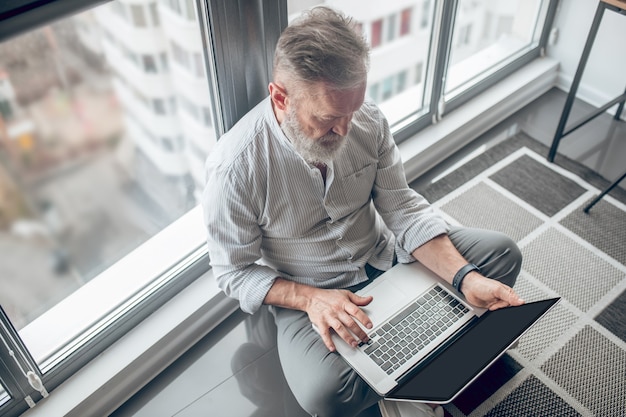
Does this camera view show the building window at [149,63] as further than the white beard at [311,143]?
Yes

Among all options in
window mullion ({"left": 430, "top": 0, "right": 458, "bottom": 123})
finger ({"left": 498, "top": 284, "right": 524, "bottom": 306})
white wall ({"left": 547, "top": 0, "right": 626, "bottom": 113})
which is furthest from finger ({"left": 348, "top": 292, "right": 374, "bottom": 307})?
white wall ({"left": 547, "top": 0, "right": 626, "bottom": 113})

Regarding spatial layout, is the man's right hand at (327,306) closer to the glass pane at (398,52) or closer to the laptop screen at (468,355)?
the laptop screen at (468,355)

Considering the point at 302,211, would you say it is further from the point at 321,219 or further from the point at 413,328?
the point at 413,328

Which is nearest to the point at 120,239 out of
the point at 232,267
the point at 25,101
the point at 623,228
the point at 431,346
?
the point at 232,267

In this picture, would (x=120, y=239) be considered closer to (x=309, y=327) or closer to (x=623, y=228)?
(x=309, y=327)

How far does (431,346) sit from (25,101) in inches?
43.5

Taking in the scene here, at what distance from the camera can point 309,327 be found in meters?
1.67

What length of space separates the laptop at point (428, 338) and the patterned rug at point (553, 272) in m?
0.36

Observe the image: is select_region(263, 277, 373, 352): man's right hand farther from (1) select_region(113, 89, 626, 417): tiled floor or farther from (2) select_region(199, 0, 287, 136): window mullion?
(2) select_region(199, 0, 287, 136): window mullion

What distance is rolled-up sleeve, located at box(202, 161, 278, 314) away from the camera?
61.2 inches

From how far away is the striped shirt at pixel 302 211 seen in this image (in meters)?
1.56

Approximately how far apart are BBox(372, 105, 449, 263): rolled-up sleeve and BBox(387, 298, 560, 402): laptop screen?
28cm

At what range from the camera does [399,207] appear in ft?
5.90

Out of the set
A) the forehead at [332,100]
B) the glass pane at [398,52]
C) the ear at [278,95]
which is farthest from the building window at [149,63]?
the glass pane at [398,52]
